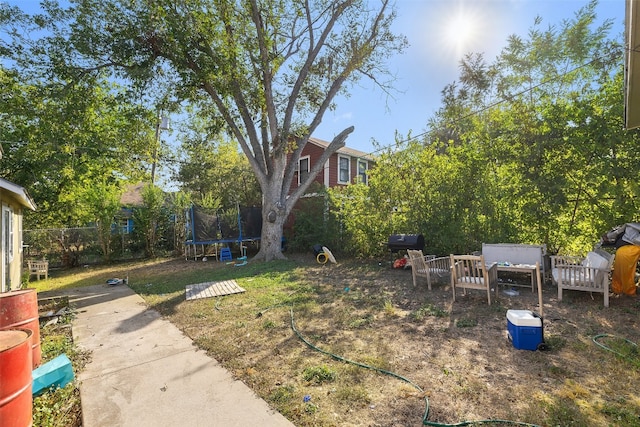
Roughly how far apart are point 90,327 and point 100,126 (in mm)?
9594

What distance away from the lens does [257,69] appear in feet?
37.9

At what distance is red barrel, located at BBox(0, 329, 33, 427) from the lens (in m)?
1.82

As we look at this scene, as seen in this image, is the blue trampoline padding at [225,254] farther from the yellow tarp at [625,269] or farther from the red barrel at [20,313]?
the yellow tarp at [625,269]

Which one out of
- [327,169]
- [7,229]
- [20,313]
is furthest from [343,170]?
[20,313]

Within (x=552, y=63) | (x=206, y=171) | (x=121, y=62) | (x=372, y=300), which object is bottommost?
(x=372, y=300)

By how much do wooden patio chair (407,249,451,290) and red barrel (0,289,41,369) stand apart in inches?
245

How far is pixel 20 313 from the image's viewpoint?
313cm

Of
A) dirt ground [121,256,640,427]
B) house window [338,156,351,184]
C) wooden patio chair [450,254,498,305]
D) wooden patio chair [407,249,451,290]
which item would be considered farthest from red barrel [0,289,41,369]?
house window [338,156,351,184]

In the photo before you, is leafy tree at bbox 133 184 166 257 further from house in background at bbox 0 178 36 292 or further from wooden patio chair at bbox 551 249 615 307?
wooden patio chair at bbox 551 249 615 307

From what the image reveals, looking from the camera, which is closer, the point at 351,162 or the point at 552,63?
the point at 552,63

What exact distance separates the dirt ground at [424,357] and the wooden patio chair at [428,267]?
0.61 meters

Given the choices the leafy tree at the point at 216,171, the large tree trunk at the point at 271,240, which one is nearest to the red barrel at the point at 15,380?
the large tree trunk at the point at 271,240

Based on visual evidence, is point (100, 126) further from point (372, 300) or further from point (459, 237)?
point (459, 237)

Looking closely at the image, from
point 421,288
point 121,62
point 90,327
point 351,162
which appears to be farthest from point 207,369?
point 351,162
